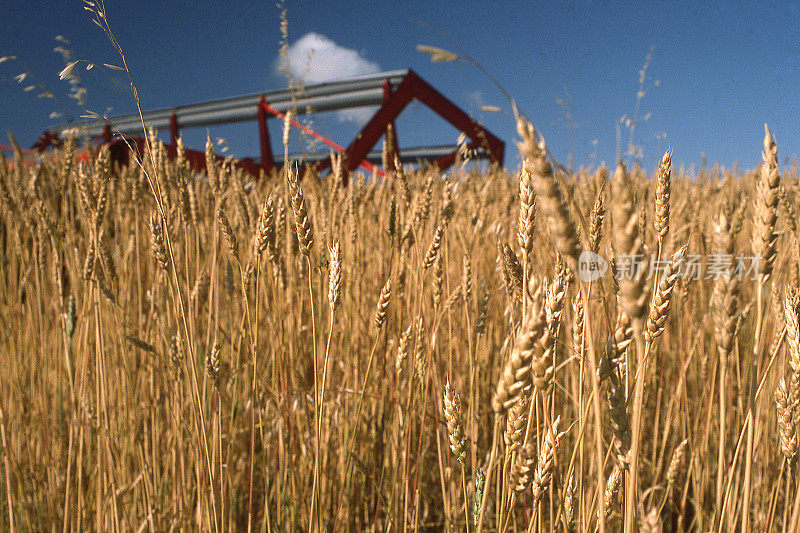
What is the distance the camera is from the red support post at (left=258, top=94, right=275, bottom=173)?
17.5 feet

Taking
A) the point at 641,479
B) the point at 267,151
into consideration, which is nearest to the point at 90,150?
the point at 641,479

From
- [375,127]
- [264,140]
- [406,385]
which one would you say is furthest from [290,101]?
[406,385]

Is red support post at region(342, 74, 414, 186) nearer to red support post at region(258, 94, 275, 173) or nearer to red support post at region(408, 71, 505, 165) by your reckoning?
red support post at region(408, 71, 505, 165)

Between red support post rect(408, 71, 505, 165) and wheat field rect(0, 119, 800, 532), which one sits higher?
red support post rect(408, 71, 505, 165)

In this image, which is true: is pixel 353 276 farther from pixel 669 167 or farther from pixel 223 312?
pixel 669 167

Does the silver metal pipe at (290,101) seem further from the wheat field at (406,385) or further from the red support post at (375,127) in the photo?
the wheat field at (406,385)

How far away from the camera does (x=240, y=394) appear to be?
3.50ft

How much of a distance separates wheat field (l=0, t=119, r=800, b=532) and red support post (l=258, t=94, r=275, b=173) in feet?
13.6

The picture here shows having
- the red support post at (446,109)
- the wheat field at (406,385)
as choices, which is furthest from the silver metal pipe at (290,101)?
the wheat field at (406,385)

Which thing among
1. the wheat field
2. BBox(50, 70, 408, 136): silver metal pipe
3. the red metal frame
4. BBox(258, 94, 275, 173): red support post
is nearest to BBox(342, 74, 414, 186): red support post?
the red metal frame

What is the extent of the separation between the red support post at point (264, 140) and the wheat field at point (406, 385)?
4.14m

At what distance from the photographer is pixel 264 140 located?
5.41 meters

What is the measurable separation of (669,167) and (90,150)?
88cm

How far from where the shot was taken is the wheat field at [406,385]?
36cm
